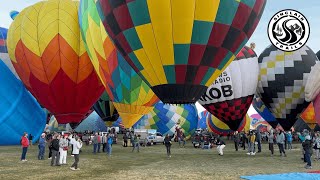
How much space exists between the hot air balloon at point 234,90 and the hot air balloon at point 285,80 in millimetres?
1288

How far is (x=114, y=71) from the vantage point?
741 inches

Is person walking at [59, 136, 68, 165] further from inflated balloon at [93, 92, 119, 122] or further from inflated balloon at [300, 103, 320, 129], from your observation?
inflated balloon at [300, 103, 320, 129]

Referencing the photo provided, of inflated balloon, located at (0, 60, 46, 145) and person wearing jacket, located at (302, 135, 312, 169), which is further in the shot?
inflated balloon, located at (0, 60, 46, 145)

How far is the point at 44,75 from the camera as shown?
21016 mm

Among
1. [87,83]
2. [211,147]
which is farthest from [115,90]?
[211,147]

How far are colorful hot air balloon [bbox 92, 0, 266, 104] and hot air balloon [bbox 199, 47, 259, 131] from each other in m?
9.71

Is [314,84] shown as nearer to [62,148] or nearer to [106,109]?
[62,148]

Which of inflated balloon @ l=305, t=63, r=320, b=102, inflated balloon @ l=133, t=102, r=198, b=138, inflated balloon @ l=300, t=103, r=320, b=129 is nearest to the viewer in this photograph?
inflated balloon @ l=305, t=63, r=320, b=102

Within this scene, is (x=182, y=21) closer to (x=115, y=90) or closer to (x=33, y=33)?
(x=115, y=90)

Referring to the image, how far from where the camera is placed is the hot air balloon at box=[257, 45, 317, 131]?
25.9m

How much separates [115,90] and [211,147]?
8.55 m

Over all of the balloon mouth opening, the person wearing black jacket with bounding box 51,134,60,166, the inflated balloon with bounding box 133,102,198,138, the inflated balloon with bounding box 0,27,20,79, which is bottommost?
the person wearing black jacket with bounding box 51,134,60,166

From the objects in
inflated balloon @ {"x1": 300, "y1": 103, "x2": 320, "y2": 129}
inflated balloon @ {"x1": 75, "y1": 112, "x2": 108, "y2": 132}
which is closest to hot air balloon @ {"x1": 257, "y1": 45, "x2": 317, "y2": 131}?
inflated balloon @ {"x1": 300, "y1": 103, "x2": 320, "y2": 129}

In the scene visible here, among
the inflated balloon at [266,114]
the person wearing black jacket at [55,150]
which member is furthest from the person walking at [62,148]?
the inflated balloon at [266,114]
